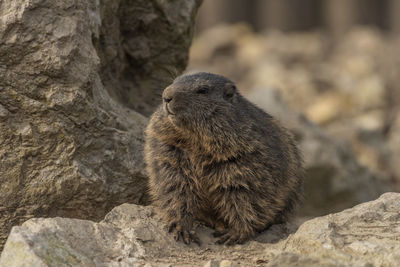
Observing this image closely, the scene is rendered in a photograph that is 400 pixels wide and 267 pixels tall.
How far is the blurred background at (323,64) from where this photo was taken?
36.7ft

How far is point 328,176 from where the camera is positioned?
9.05 m

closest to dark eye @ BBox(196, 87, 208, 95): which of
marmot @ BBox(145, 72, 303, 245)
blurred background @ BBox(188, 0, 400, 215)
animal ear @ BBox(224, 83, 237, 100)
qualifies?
marmot @ BBox(145, 72, 303, 245)

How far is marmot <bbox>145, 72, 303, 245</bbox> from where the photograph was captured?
557cm

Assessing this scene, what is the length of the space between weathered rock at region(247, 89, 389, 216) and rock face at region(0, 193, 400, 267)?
3.38 meters

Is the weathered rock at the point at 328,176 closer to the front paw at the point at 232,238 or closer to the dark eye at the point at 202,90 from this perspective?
the dark eye at the point at 202,90

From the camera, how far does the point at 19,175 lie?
5.43 metres

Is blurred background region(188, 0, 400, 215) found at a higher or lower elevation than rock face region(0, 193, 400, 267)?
higher

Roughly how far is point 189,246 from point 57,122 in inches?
62.4

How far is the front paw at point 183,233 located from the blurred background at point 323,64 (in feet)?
12.5

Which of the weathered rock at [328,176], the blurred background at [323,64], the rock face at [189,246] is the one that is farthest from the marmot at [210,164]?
the blurred background at [323,64]

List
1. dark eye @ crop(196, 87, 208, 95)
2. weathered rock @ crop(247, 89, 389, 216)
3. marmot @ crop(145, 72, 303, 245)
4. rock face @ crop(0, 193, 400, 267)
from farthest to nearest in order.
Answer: weathered rock @ crop(247, 89, 389, 216) → dark eye @ crop(196, 87, 208, 95) → marmot @ crop(145, 72, 303, 245) → rock face @ crop(0, 193, 400, 267)

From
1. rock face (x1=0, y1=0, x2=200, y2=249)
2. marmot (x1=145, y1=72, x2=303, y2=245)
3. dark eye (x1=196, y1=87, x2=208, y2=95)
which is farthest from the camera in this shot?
dark eye (x1=196, y1=87, x2=208, y2=95)

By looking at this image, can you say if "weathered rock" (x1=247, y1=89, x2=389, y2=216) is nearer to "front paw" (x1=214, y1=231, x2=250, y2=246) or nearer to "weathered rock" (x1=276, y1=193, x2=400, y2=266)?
"front paw" (x1=214, y1=231, x2=250, y2=246)

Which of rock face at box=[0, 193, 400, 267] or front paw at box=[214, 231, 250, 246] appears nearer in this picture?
rock face at box=[0, 193, 400, 267]
